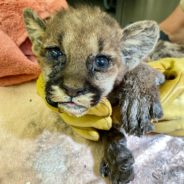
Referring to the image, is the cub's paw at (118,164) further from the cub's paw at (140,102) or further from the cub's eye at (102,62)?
the cub's eye at (102,62)

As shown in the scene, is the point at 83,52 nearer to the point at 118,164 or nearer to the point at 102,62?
the point at 102,62

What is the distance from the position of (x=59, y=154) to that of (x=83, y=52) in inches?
13.1

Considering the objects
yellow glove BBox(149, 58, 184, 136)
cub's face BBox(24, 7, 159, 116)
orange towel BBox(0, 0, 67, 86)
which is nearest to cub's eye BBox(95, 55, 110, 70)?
cub's face BBox(24, 7, 159, 116)

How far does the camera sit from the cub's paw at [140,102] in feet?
3.29

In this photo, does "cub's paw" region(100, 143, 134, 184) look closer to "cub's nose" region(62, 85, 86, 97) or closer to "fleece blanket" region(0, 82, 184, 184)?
"fleece blanket" region(0, 82, 184, 184)

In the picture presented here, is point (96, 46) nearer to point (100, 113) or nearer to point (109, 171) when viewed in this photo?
point (100, 113)

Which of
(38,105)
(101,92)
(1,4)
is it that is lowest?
(38,105)

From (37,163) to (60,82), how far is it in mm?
290

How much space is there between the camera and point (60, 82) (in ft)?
2.85

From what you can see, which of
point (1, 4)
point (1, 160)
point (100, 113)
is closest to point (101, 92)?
point (100, 113)

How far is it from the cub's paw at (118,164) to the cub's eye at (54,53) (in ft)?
0.96

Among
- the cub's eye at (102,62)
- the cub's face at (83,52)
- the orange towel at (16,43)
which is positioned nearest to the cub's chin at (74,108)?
the cub's face at (83,52)

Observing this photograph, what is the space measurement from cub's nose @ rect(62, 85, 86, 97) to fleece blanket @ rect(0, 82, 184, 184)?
27 cm

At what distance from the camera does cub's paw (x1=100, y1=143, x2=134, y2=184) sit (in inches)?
38.5
